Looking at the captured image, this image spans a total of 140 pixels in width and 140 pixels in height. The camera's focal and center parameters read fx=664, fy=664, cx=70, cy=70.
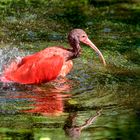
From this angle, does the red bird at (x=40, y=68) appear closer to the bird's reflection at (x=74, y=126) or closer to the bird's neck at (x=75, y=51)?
the bird's neck at (x=75, y=51)

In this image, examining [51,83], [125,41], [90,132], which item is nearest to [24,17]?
[125,41]

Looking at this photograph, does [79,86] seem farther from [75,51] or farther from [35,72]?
[75,51]

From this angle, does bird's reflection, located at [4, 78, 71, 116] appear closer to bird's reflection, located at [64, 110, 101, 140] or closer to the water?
the water

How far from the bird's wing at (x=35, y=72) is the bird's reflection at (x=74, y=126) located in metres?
2.09

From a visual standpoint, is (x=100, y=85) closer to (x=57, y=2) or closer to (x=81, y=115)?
(x=81, y=115)

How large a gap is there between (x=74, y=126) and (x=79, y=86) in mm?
2266

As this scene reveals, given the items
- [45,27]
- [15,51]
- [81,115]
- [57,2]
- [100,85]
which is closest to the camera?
[81,115]

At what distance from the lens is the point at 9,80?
9.80m

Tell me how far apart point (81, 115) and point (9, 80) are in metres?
2.18

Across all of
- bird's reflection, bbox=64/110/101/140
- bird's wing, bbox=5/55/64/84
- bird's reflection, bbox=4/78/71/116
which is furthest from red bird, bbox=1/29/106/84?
bird's reflection, bbox=64/110/101/140

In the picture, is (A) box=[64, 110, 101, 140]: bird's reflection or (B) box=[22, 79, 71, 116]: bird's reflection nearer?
(A) box=[64, 110, 101, 140]: bird's reflection

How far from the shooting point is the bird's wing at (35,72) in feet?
32.5

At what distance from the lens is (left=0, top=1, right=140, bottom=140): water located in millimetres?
7320

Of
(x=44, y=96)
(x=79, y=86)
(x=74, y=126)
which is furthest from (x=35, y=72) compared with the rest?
(x=74, y=126)
